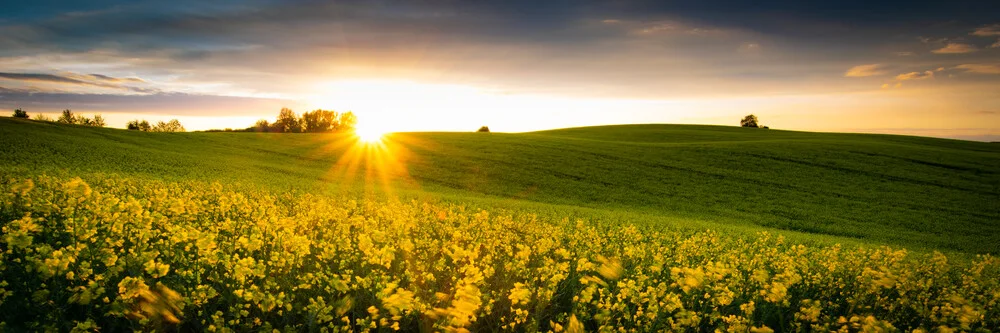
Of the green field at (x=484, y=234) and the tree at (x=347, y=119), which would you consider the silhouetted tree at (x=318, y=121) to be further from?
the green field at (x=484, y=234)

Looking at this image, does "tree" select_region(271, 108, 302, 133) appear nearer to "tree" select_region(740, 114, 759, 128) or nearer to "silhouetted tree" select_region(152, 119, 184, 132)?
"silhouetted tree" select_region(152, 119, 184, 132)

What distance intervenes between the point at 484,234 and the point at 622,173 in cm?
2866

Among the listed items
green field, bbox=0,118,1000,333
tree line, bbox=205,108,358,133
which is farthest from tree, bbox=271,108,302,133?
green field, bbox=0,118,1000,333

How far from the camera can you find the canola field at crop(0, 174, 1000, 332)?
14.2 feet

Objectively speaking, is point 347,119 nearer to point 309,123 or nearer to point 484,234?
point 309,123

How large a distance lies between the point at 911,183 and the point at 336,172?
126 ft

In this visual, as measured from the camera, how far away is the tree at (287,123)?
4614 inches

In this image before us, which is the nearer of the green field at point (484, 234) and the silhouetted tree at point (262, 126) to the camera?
the green field at point (484, 234)

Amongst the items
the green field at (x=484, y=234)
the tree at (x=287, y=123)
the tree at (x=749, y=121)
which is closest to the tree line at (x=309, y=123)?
the tree at (x=287, y=123)

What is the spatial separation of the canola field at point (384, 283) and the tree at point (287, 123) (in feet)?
371

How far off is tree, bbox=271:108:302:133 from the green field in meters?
67.7

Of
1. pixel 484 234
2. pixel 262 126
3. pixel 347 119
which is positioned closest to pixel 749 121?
pixel 347 119

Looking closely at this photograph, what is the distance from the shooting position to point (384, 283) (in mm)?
4891

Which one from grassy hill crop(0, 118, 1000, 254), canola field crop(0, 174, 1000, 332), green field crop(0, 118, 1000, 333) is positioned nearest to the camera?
canola field crop(0, 174, 1000, 332)
